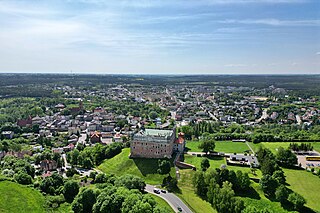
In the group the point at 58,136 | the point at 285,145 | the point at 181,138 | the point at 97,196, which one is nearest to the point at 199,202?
the point at 97,196

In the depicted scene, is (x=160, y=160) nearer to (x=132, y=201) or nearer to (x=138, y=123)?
(x=132, y=201)

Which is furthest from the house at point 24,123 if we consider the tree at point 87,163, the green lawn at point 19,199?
the green lawn at point 19,199

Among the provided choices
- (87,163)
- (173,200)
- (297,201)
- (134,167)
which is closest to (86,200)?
(173,200)

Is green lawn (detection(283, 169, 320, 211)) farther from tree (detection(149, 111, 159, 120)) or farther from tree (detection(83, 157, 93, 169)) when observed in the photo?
tree (detection(149, 111, 159, 120))

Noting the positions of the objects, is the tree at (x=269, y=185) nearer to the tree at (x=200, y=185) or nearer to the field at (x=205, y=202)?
the field at (x=205, y=202)

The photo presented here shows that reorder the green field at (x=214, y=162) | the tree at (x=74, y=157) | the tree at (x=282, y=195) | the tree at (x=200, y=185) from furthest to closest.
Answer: the tree at (x=74, y=157)
the green field at (x=214, y=162)
the tree at (x=200, y=185)
the tree at (x=282, y=195)

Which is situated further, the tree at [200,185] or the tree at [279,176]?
the tree at [279,176]

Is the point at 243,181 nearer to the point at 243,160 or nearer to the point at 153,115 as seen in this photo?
the point at 243,160
